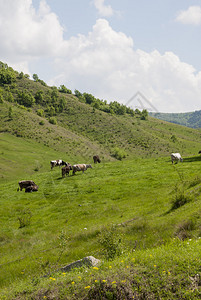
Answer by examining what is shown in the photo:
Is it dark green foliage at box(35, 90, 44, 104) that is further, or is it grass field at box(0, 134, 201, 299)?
dark green foliage at box(35, 90, 44, 104)

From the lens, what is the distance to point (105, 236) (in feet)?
31.7

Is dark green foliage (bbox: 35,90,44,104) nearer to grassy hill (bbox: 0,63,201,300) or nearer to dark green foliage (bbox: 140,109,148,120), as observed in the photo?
dark green foliage (bbox: 140,109,148,120)

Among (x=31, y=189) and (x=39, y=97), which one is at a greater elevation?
(x=39, y=97)

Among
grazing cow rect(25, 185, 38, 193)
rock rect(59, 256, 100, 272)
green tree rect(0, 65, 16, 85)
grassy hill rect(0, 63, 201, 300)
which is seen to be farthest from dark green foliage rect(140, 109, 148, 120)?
rock rect(59, 256, 100, 272)

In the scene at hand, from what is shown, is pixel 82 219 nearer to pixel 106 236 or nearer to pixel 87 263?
pixel 106 236

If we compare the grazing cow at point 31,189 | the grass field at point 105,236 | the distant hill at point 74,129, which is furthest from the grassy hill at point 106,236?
the distant hill at point 74,129

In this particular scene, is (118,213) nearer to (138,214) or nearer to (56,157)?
(138,214)

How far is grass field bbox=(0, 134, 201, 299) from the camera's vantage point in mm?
6191

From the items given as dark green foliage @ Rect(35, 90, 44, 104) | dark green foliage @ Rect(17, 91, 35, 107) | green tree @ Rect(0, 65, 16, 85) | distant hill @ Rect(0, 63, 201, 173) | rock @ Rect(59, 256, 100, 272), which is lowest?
rock @ Rect(59, 256, 100, 272)

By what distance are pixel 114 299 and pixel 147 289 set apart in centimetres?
94

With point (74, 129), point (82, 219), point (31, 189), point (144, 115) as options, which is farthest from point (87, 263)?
point (144, 115)

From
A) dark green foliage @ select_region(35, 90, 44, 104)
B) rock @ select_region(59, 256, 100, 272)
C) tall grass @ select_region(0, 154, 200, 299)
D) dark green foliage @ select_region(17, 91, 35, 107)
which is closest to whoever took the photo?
rock @ select_region(59, 256, 100, 272)

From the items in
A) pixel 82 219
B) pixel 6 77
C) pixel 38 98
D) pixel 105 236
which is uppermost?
pixel 6 77

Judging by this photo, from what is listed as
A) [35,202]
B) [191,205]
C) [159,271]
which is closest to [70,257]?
[159,271]
